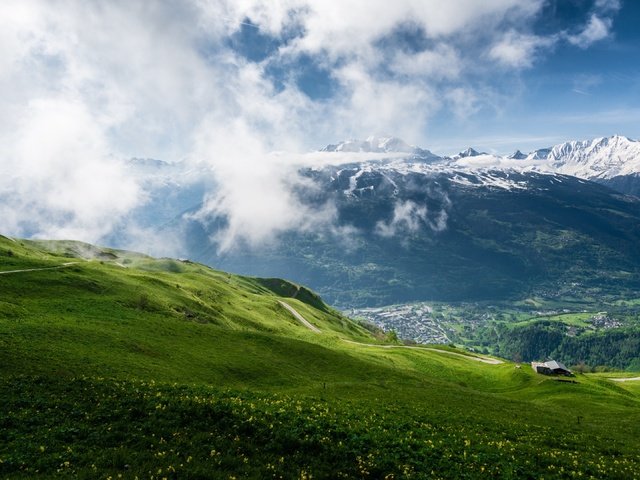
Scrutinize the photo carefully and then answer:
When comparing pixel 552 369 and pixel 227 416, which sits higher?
pixel 227 416

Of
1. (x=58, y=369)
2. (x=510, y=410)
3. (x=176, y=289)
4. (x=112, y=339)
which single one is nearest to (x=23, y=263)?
(x=176, y=289)

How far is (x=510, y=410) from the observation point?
5062cm

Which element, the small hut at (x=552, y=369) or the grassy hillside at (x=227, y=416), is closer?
the grassy hillside at (x=227, y=416)

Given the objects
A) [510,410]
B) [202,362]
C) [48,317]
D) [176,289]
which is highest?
[176,289]

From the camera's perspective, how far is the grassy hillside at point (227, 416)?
2322cm

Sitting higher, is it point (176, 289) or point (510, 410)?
point (176, 289)

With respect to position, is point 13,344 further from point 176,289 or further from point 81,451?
point 176,289

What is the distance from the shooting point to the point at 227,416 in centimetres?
2769

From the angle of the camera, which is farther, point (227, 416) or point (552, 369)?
point (552, 369)

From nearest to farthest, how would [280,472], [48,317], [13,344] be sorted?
[280,472]
[13,344]
[48,317]

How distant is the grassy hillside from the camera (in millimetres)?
23219

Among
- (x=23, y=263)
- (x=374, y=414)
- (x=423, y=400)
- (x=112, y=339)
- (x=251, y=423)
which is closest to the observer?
(x=251, y=423)

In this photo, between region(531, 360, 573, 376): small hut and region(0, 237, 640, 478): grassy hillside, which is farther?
region(531, 360, 573, 376): small hut

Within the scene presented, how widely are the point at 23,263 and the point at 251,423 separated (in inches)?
3245
